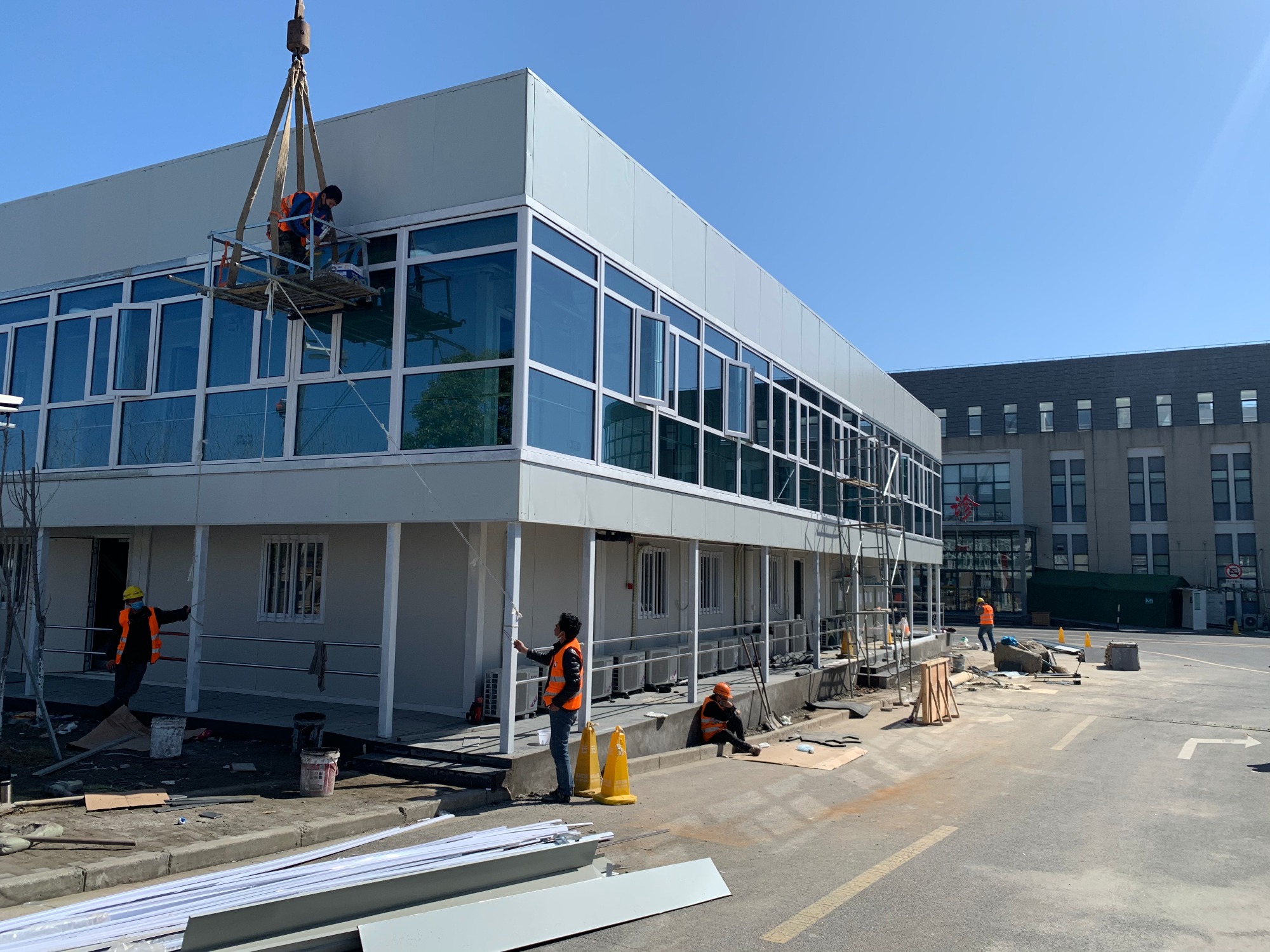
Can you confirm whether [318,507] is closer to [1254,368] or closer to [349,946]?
[349,946]

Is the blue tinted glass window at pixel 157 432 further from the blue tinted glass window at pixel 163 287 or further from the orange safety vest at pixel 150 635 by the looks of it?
the orange safety vest at pixel 150 635

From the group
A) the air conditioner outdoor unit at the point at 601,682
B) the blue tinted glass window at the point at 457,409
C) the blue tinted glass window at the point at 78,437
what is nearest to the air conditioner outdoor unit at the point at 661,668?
the air conditioner outdoor unit at the point at 601,682

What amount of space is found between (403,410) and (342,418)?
0.96m

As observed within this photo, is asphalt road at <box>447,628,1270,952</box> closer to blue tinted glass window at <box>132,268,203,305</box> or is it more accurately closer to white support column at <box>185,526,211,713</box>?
white support column at <box>185,526,211,713</box>

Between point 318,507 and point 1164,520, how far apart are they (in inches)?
2203

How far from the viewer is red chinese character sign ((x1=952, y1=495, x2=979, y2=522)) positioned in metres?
58.3

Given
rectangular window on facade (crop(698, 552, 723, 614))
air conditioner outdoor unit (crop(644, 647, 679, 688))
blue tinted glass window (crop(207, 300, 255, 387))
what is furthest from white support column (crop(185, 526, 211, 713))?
rectangular window on facade (crop(698, 552, 723, 614))

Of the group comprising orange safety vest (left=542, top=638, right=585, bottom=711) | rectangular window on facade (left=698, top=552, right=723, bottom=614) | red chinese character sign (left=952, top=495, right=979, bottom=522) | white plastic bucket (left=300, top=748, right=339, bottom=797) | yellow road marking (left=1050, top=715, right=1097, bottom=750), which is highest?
red chinese character sign (left=952, top=495, right=979, bottom=522)

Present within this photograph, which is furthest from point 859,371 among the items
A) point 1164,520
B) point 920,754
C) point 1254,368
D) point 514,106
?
point 1254,368

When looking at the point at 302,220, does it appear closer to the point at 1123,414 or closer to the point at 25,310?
the point at 25,310

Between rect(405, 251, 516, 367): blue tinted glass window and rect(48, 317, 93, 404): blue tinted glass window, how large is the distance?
619cm

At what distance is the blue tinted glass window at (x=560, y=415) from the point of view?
10.3 m

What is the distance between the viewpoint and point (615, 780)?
31.2 feet

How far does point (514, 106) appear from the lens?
33.8ft
